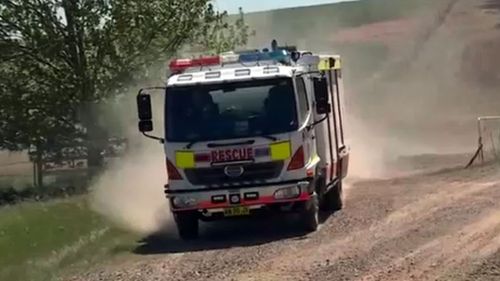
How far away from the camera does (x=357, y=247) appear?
1539 centimetres

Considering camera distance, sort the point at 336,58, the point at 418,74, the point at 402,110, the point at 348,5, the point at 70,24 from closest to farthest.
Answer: the point at 336,58 → the point at 70,24 → the point at 402,110 → the point at 418,74 → the point at 348,5

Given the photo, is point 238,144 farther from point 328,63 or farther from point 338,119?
point 338,119

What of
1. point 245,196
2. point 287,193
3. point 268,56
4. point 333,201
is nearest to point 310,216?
point 287,193

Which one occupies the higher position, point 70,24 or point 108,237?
point 70,24

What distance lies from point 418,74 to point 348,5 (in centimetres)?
1008

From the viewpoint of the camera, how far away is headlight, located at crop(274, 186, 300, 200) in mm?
17641

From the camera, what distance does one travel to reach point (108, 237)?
1883 centimetres

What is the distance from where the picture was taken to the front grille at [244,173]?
17.6 metres

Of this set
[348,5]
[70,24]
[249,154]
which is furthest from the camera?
[348,5]

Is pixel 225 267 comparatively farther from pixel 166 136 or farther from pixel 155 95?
pixel 155 95

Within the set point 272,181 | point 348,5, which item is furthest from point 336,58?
point 348,5

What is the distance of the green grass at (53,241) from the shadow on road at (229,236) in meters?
0.46

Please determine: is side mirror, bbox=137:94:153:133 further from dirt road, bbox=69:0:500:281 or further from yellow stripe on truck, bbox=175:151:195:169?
dirt road, bbox=69:0:500:281

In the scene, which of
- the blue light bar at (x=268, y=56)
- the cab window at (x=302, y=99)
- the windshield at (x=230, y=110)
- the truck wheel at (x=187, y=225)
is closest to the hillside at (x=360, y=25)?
the blue light bar at (x=268, y=56)
